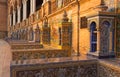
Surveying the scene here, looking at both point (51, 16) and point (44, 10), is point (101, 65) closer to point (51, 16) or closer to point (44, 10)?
point (51, 16)

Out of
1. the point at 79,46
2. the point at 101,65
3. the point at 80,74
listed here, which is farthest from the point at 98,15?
the point at 79,46

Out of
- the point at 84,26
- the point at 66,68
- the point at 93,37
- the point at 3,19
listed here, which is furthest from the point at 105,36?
the point at 3,19

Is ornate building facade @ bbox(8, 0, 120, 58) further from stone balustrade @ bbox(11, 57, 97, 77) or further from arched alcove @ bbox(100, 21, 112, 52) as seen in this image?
stone balustrade @ bbox(11, 57, 97, 77)

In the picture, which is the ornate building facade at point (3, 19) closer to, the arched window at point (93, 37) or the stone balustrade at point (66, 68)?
the arched window at point (93, 37)

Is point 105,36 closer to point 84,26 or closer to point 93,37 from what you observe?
point 93,37

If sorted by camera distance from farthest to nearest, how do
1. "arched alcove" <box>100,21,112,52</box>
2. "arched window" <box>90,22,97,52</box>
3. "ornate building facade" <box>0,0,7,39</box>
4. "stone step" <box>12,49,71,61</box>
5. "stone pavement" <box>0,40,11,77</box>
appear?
1. "ornate building facade" <box>0,0,7,39</box>
2. "stone step" <box>12,49,71,61</box>
3. "stone pavement" <box>0,40,11,77</box>
4. "arched window" <box>90,22,97,52</box>
5. "arched alcove" <box>100,21,112,52</box>

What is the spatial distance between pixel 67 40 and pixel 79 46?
94 centimetres

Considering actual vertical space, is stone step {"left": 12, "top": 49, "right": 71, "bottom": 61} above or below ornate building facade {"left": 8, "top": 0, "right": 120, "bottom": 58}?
below

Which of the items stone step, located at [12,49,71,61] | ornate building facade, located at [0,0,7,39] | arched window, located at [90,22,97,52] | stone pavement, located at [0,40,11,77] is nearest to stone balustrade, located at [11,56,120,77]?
arched window, located at [90,22,97,52]

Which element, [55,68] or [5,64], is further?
[5,64]

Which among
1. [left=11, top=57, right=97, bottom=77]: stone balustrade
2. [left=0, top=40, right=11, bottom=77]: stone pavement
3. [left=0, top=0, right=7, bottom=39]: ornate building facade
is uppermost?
[left=0, top=0, right=7, bottom=39]: ornate building facade

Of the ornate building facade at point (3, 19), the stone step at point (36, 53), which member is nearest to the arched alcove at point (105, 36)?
the stone step at point (36, 53)

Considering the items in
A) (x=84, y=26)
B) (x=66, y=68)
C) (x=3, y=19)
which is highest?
(x=3, y=19)

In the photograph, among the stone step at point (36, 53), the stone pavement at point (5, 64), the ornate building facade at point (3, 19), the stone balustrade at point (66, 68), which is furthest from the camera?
the ornate building facade at point (3, 19)
